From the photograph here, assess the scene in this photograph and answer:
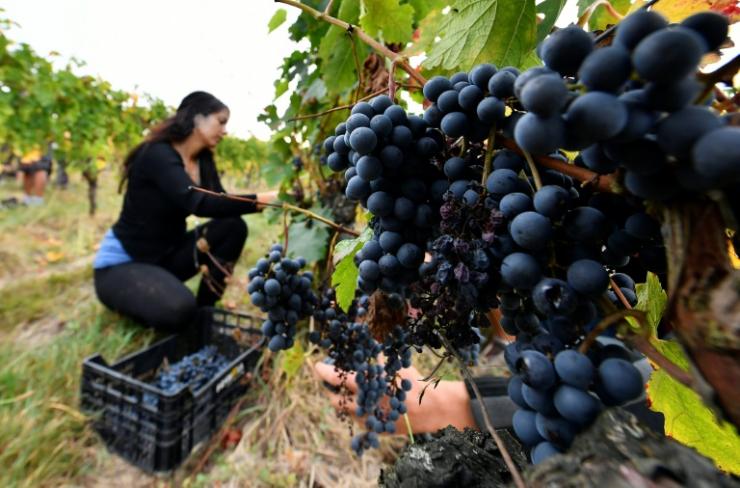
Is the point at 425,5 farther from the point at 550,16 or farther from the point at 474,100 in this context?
the point at 474,100

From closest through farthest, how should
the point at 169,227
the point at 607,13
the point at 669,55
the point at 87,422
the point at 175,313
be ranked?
the point at 669,55 → the point at 607,13 → the point at 87,422 → the point at 175,313 → the point at 169,227

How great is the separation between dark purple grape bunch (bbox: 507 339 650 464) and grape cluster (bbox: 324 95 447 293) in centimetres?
18

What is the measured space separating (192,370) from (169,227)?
1.01 m

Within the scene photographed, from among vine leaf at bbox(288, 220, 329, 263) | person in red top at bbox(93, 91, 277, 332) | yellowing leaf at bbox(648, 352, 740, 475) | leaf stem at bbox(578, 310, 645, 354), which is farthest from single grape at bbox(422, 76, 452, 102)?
person in red top at bbox(93, 91, 277, 332)

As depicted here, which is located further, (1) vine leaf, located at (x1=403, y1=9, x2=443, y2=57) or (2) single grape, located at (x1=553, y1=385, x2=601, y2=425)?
(1) vine leaf, located at (x1=403, y1=9, x2=443, y2=57)

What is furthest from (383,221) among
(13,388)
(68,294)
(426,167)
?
(68,294)

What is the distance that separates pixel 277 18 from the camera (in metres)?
1.46

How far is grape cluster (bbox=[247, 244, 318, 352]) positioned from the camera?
35.4 inches

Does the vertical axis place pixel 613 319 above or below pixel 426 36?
below

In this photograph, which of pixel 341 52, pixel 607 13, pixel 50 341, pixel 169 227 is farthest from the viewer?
pixel 169 227

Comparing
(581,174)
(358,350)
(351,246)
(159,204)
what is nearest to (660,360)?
(581,174)

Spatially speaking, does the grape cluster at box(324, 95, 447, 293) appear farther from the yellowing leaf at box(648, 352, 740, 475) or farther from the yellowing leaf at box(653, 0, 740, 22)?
the yellowing leaf at box(653, 0, 740, 22)

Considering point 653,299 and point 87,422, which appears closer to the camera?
point 653,299

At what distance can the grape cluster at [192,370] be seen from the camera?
2184 mm
